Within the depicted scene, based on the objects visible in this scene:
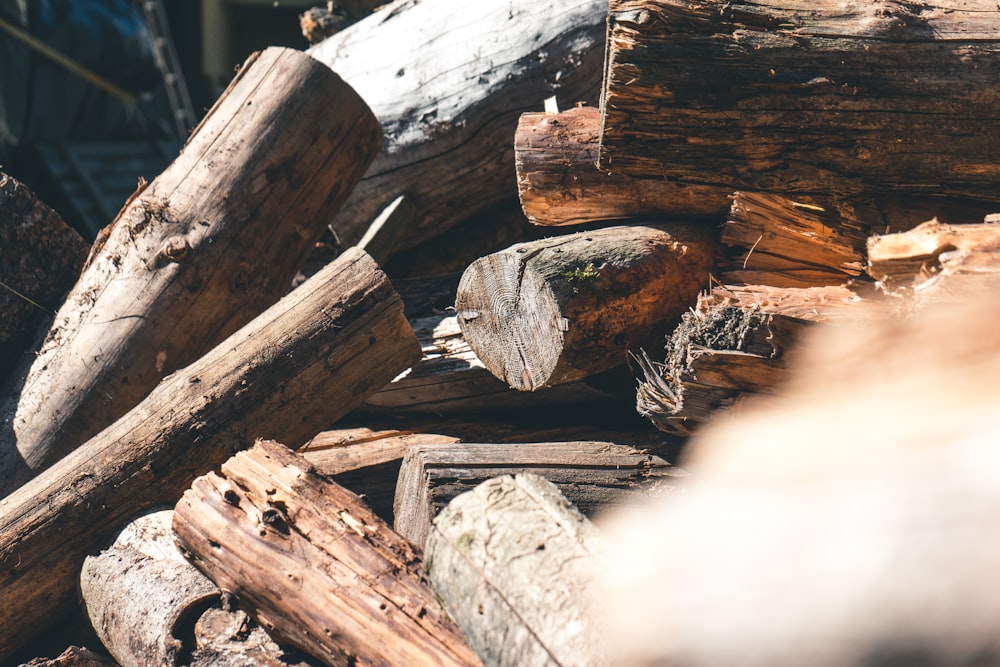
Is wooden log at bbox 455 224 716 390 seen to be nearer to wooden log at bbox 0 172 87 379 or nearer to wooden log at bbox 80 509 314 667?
wooden log at bbox 80 509 314 667

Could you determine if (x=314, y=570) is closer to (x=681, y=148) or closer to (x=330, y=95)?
(x=681, y=148)

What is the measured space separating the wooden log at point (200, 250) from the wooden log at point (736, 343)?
1.68 m

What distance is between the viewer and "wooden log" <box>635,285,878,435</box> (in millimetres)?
2352

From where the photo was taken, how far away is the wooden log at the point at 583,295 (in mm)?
2691

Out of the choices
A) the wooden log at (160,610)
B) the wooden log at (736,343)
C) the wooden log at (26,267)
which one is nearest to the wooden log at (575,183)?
the wooden log at (736,343)

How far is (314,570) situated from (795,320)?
135cm

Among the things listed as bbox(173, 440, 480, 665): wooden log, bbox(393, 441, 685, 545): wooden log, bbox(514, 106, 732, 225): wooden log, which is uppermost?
bbox(514, 106, 732, 225): wooden log

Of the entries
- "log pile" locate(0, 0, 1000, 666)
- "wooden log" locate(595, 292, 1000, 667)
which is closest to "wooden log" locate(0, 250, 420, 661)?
"log pile" locate(0, 0, 1000, 666)

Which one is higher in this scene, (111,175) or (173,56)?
(173,56)

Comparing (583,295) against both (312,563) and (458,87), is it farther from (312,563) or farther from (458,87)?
(458,87)

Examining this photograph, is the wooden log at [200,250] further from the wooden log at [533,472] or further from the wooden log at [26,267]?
the wooden log at [533,472]

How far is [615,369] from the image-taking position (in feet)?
10.0

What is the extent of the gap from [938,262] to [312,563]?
1.63 meters

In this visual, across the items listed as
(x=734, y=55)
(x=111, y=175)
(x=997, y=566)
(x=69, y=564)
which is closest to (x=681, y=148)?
(x=734, y=55)
